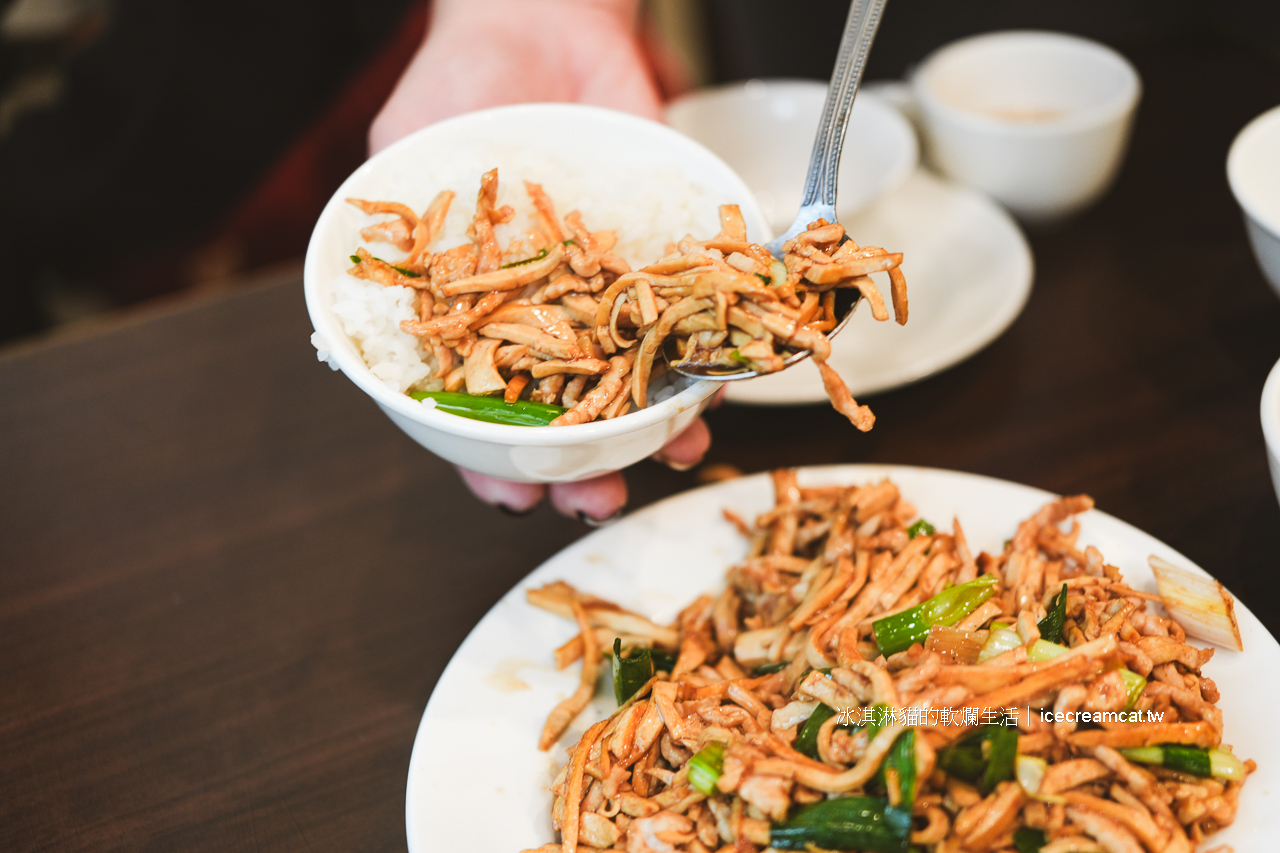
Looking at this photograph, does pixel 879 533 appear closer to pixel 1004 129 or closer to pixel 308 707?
pixel 308 707

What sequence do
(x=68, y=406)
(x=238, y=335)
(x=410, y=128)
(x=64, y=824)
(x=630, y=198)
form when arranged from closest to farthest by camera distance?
(x=64, y=824), (x=630, y=198), (x=410, y=128), (x=68, y=406), (x=238, y=335)

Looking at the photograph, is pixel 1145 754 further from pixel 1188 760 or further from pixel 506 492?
pixel 506 492

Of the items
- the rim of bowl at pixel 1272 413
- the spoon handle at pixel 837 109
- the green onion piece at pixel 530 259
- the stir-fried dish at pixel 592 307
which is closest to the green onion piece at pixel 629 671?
the stir-fried dish at pixel 592 307

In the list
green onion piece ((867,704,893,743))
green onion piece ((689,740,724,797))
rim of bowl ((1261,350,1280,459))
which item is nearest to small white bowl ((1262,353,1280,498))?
rim of bowl ((1261,350,1280,459))

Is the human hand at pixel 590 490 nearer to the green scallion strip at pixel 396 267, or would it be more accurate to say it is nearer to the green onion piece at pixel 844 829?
the green scallion strip at pixel 396 267

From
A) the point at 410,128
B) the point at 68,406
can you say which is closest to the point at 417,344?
the point at 410,128
